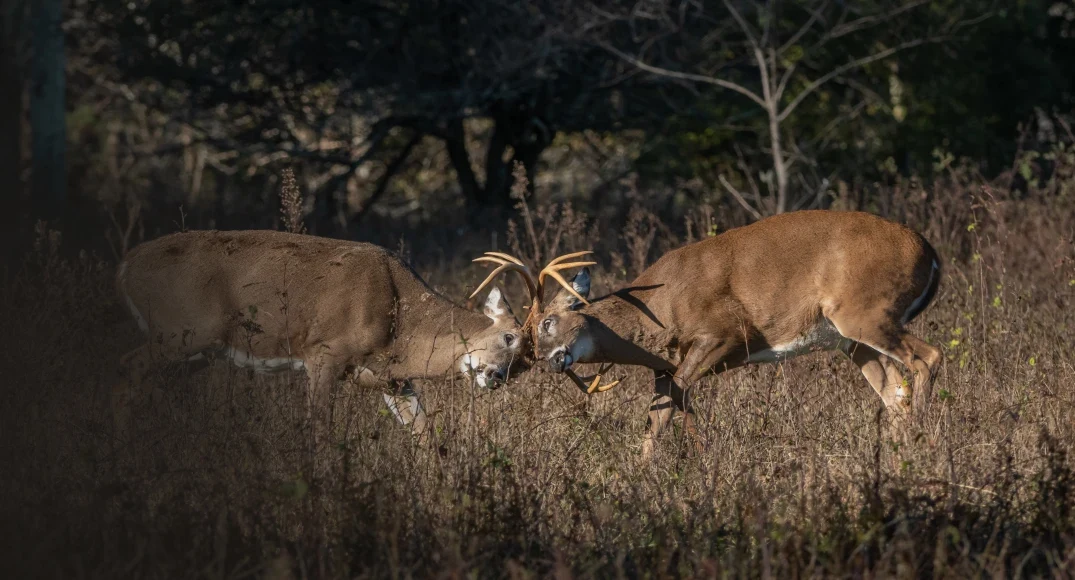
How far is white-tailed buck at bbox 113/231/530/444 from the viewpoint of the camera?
7734 mm

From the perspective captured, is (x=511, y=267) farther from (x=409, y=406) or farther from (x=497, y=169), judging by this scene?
(x=497, y=169)

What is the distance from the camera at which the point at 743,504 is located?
546 centimetres

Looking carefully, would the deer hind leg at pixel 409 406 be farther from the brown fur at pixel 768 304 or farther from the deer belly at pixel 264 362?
the brown fur at pixel 768 304

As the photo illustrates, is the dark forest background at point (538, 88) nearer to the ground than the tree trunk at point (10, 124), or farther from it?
farther from it

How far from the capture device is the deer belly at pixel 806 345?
24.7 ft

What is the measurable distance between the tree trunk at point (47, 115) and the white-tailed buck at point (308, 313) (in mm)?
7454

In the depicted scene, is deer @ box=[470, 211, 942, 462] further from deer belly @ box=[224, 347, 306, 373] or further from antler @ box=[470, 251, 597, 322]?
deer belly @ box=[224, 347, 306, 373]

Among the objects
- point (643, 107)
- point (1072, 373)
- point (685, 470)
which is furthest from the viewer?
point (643, 107)

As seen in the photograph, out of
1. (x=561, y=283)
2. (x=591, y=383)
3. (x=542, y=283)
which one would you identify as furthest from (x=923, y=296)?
(x=542, y=283)

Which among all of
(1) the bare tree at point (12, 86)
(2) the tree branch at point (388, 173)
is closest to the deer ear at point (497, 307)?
(2) the tree branch at point (388, 173)

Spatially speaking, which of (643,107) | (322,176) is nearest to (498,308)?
(643,107)

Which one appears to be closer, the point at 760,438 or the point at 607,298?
the point at 760,438

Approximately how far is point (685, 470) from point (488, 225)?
359 inches

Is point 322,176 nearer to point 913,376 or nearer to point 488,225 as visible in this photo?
point 488,225
